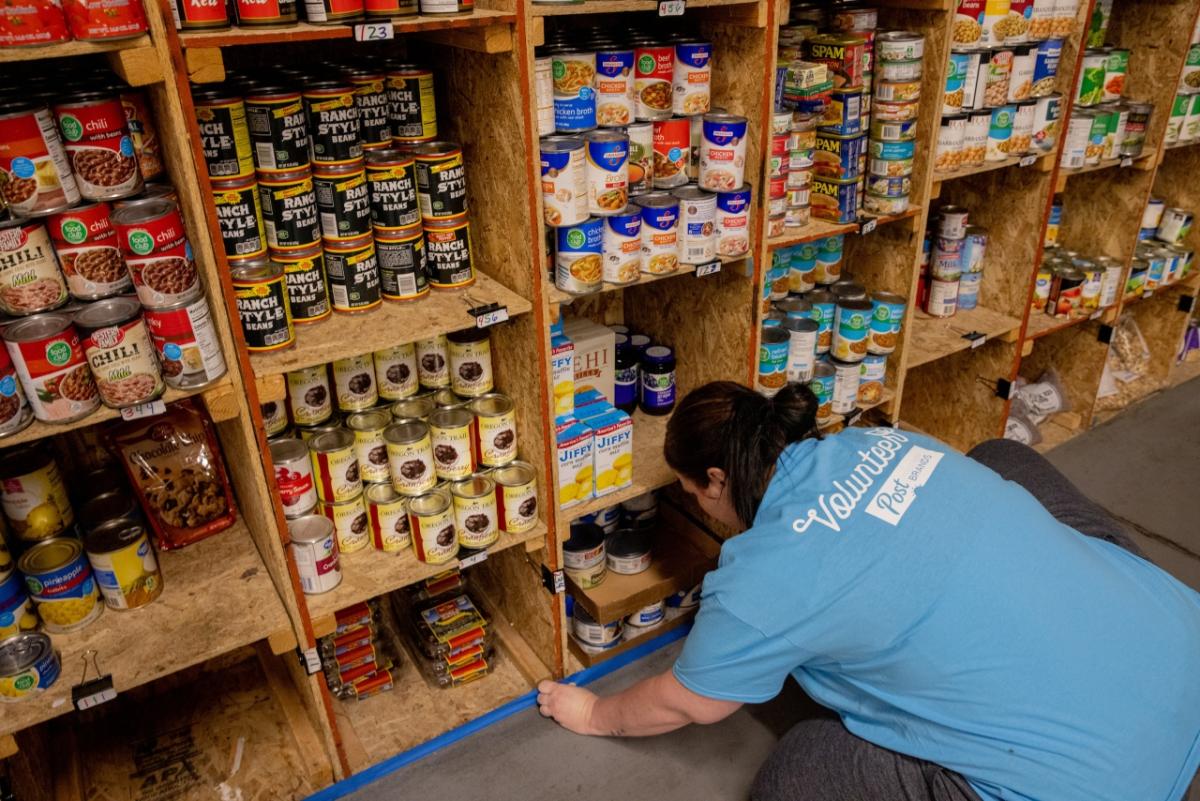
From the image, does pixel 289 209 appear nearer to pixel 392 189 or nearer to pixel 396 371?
pixel 392 189

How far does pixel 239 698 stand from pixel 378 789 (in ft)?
1.66

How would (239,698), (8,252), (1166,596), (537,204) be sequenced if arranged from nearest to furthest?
(8,252) → (1166,596) → (537,204) → (239,698)

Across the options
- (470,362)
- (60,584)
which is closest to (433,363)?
(470,362)

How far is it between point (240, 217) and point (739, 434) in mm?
1052

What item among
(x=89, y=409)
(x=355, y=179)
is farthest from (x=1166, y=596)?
(x=89, y=409)

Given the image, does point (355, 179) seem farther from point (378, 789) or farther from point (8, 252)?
point (378, 789)

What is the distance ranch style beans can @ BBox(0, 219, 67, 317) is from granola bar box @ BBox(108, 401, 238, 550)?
1.77 feet

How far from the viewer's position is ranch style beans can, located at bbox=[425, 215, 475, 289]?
1948 mm

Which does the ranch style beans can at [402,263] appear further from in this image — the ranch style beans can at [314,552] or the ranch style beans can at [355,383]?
the ranch style beans can at [314,552]

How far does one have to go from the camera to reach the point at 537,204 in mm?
1862

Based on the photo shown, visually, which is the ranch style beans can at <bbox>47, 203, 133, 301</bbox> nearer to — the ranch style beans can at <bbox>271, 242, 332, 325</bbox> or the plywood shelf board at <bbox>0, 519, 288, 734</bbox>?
the ranch style beans can at <bbox>271, 242, 332, 325</bbox>

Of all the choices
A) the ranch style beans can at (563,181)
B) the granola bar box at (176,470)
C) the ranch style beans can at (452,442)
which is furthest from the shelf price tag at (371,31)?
the granola bar box at (176,470)

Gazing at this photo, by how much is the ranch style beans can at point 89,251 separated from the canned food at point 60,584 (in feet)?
1.92

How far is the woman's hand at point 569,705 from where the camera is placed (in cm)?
229
